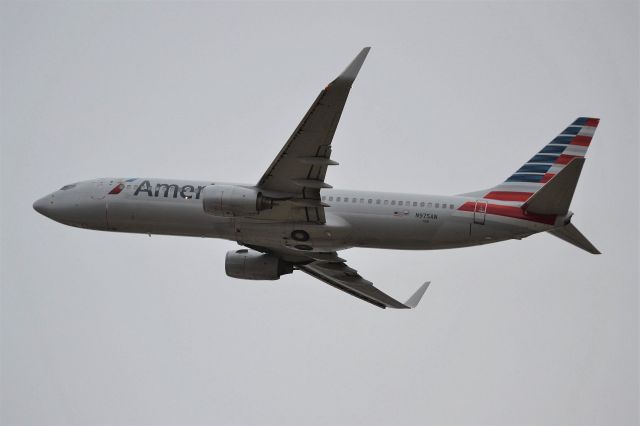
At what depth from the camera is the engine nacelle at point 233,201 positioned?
43.6 meters

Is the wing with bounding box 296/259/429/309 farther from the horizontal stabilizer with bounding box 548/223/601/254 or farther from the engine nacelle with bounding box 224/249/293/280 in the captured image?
the horizontal stabilizer with bounding box 548/223/601/254

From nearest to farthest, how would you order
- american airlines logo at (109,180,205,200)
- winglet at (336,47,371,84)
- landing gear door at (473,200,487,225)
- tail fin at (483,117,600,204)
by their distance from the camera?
winglet at (336,47,371,84) → landing gear door at (473,200,487,225) → tail fin at (483,117,600,204) → american airlines logo at (109,180,205,200)

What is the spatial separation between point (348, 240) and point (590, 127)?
13.0 meters

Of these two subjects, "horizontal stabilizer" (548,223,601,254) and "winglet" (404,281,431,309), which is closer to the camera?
"horizontal stabilizer" (548,223,601,254)

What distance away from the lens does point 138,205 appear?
48.1 meters

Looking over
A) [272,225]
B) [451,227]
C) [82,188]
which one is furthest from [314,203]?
[82,188]

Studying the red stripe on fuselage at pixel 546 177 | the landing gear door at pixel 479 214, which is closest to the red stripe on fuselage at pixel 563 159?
the red stripe on fuselage at pixel 546 177

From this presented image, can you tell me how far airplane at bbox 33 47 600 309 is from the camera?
42.1 m

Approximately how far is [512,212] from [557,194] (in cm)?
291

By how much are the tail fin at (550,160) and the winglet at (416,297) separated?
921 cm

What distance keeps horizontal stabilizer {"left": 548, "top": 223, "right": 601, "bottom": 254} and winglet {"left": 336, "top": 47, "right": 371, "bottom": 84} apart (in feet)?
42.3

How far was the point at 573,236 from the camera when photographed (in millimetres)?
43750

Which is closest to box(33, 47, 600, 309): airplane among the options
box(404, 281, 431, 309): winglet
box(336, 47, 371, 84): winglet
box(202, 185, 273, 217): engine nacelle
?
box(202, 185, 273, 217): engine nacelle

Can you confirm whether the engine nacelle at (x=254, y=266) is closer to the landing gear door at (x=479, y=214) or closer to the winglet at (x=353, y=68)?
the landing gear door at (x=479, y=214)
